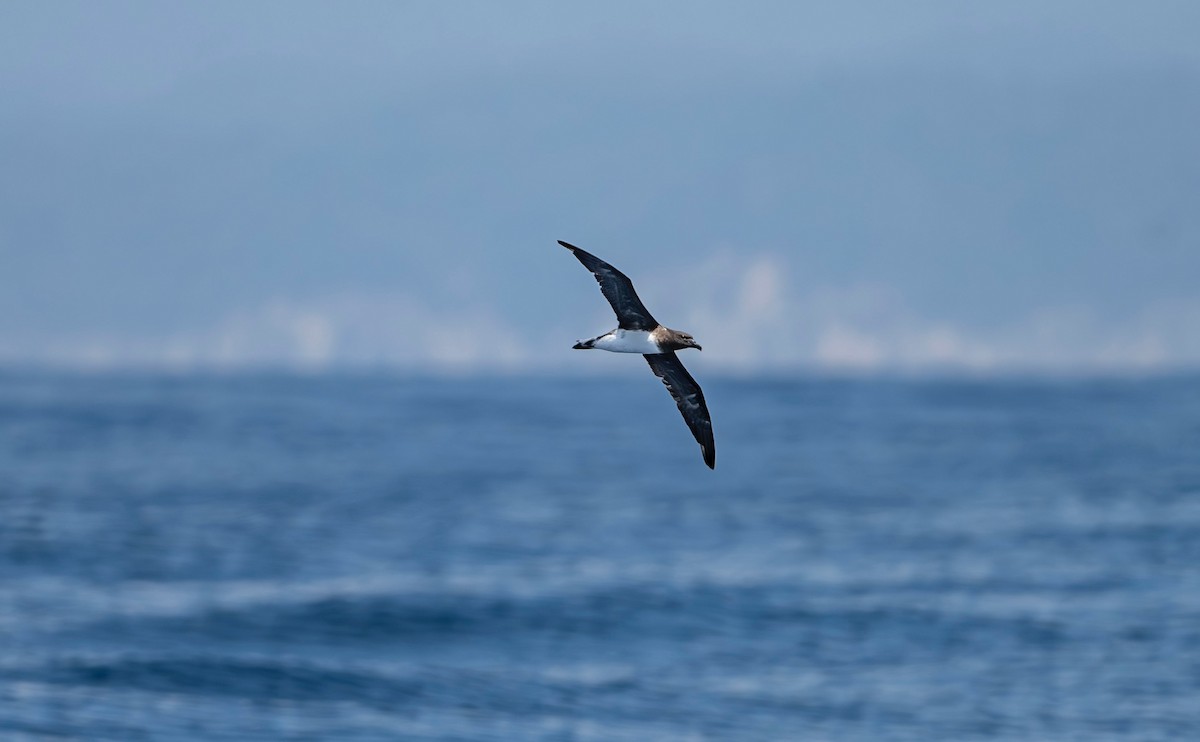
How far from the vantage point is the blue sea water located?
37562mm

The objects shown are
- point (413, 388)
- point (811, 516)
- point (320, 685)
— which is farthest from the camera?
point (413, 388)

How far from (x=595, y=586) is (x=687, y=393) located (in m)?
32.6

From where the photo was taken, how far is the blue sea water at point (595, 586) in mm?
37562

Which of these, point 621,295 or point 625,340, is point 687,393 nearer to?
point 625,340

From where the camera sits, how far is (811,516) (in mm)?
67000

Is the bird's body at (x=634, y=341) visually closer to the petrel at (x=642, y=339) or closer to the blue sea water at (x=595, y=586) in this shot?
the petrel at (x=642, y=339)

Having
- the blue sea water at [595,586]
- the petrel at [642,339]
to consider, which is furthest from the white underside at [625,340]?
the blue sea water at [595,586]

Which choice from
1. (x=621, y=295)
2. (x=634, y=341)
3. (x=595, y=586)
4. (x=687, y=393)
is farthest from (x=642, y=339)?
(x=595, y=586)

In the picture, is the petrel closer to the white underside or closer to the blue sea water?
the white underside

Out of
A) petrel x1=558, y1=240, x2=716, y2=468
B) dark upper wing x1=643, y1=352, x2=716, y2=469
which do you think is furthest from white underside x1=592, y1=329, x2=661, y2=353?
dark upper wing x1=643, y1=352, x2=716, y2=469

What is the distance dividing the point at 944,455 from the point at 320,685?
59.5 metres

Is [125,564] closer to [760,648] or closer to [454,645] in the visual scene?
[454,645]

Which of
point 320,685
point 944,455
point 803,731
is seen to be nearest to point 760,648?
point 803,731

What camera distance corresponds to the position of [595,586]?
5106cm
